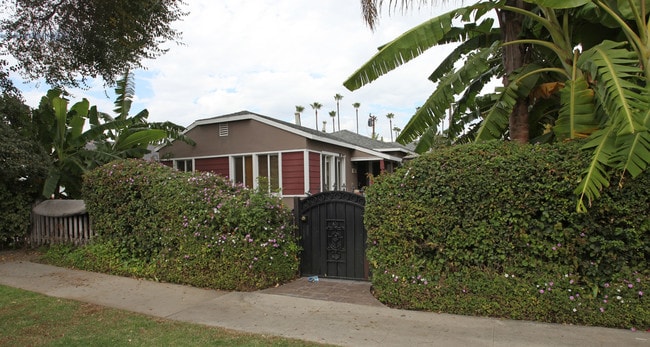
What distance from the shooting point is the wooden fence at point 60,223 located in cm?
898

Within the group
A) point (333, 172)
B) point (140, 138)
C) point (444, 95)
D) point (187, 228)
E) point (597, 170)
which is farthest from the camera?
point (333, 172)

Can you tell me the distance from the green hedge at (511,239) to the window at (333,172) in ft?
32.5

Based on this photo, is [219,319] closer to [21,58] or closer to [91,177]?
[91,177]

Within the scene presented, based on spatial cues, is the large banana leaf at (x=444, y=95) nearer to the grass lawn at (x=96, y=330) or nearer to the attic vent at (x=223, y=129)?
the grass lawn at (x=96, y=330)

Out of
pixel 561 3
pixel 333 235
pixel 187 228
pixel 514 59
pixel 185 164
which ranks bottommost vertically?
pixel 333 235

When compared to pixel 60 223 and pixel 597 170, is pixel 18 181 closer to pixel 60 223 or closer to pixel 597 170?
pixel 60 223

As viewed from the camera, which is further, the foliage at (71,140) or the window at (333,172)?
the window at (333,172)

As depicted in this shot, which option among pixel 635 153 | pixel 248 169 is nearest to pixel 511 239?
pixel 635 153

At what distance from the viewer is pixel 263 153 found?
575 inches

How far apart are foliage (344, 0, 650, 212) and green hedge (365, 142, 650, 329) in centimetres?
39

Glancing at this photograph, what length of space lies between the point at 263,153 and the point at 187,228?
774 centimetres

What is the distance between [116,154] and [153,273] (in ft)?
17.4

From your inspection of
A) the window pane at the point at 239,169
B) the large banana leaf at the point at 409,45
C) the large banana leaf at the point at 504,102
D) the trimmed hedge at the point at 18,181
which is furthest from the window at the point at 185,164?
the large banana leaf at the point at 504,102

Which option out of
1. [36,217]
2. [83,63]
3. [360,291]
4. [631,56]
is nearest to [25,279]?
[36,217]
